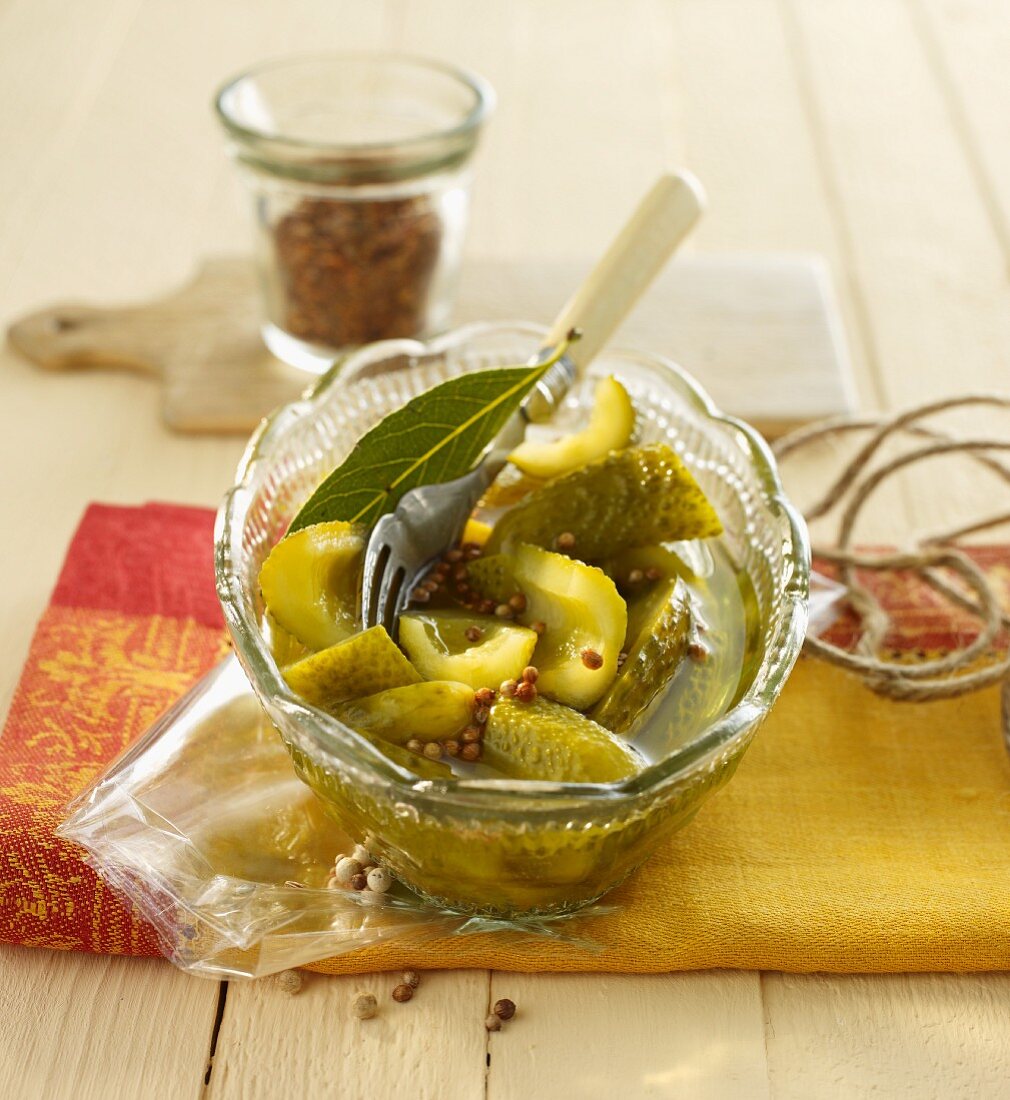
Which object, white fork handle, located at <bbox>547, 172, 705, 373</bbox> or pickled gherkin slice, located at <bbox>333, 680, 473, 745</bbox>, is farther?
white fork handle, located at <bbox>547, 172, 705, 373</bbox>

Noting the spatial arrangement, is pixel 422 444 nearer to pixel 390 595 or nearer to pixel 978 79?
pixel 390 595

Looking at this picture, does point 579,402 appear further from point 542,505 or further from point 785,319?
point 785,319

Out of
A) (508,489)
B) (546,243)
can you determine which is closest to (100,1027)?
(508,489)

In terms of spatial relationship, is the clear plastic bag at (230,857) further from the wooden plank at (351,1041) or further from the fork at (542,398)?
the fork at (542,398)

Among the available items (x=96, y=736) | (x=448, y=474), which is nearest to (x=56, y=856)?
(x=96, y=736)

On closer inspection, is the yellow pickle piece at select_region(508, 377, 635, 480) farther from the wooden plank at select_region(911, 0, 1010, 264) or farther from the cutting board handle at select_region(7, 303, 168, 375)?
the wooden plank at select_region(911, 0, 1010, 264)

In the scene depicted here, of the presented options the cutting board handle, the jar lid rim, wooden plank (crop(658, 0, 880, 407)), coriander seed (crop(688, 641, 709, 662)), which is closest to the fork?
coriander seed (crop(688, 641, 709, 662))
